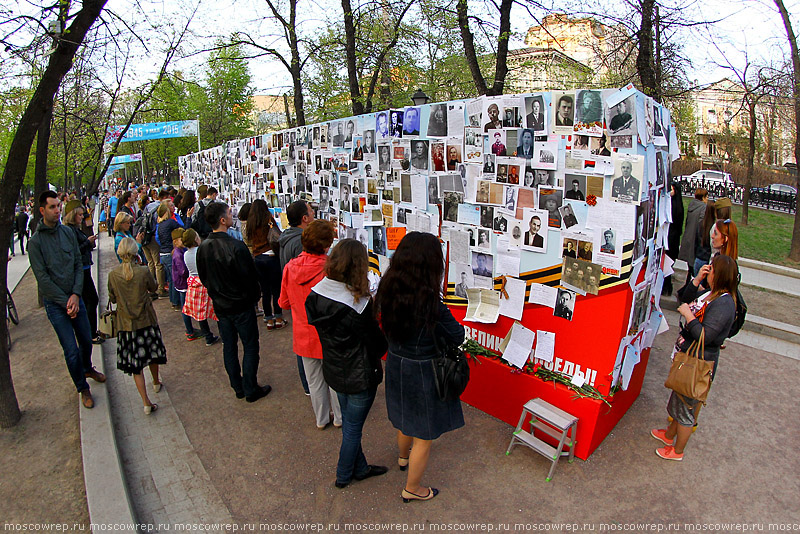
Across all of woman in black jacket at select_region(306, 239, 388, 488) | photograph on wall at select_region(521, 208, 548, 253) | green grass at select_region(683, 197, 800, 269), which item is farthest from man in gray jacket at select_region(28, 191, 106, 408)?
green grass at select_region(683, 197, 800, 269)

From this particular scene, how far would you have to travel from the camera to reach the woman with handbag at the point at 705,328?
3.25 m

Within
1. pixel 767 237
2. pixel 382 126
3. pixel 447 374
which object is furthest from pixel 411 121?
pixel 767 237

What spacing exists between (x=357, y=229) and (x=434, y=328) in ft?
9.54

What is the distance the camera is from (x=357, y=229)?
5.45m

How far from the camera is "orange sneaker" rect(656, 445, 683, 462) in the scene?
11.8 feet

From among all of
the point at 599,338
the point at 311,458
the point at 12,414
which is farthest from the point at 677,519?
the point at 12,414

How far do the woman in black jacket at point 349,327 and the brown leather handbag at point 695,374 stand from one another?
217 cm

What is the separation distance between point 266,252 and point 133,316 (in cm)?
221

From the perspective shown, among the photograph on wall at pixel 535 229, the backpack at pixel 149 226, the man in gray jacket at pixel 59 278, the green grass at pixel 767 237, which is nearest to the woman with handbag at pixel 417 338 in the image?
the photograph on wall at pixel 535 229

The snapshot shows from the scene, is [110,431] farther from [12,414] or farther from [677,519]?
[677,519]

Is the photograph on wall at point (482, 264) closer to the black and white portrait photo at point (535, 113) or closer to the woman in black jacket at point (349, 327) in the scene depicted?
the black and white portrait photo at point (535, 113)

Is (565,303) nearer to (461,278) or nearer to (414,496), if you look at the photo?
(461,278)

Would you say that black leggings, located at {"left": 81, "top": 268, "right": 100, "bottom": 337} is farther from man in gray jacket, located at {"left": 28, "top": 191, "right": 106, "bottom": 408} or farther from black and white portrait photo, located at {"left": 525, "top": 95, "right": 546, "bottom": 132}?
black and white portrait photo, located at {"left": 525, "top": 95, "right": 546, "bottom": 132}

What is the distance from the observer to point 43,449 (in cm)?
377
